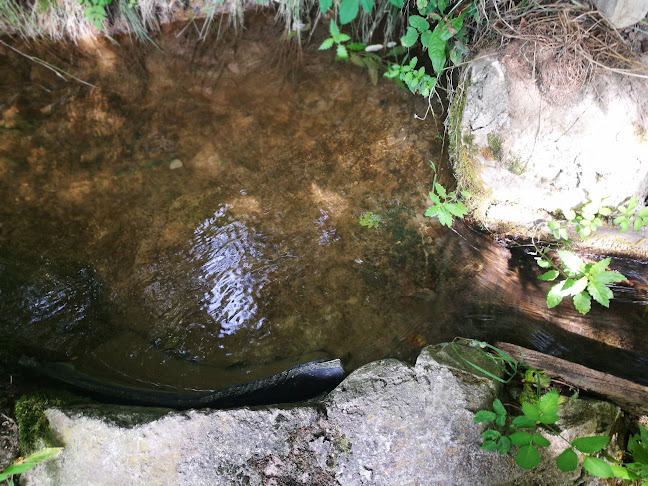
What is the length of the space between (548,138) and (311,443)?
2083 mm

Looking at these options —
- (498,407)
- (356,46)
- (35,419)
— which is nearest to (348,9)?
(356,46)

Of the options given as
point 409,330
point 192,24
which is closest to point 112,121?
point 192,24

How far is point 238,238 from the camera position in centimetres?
285

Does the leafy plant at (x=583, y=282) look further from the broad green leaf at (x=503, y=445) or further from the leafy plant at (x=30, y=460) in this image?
the leafy plant at (x=30, y=460)

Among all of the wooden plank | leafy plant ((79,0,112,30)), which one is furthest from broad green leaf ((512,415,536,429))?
leafy plant ((79,0,112,30))

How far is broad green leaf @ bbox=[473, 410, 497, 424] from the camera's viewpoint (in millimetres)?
1776

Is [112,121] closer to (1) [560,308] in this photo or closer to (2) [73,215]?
(2) [73,215]

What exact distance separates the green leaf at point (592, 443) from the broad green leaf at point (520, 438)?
0.17m

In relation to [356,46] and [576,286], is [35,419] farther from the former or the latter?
[356,46]

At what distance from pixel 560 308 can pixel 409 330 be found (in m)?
0.94

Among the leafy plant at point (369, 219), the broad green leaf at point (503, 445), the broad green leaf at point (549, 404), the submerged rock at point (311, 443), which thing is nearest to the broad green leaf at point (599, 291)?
the submerged rock at point (311, 443)

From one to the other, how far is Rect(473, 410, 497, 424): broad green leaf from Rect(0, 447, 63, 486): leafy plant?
1834 millimetres

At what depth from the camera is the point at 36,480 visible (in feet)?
6.10

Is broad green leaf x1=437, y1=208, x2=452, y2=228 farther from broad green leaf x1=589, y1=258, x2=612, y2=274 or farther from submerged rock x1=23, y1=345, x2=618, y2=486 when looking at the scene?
submerged rock x1=23, y1=345, x2=618, y2=486
